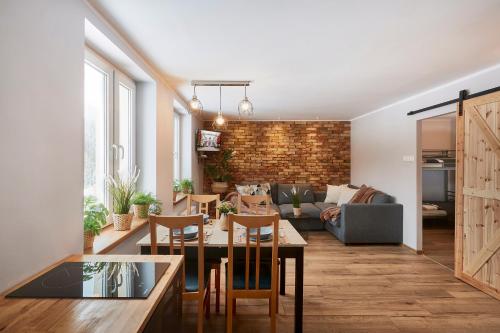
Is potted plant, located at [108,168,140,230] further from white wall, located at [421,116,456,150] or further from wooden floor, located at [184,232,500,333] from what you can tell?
white wall, located at [421,116,456,150]

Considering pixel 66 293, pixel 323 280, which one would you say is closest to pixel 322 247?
pixel 323 280

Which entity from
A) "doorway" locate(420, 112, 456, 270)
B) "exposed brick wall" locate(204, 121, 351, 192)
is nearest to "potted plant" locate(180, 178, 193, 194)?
"exposed brick wall" locate(204, 121, 351, 192)

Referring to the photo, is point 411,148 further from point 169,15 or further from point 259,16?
point 169,15

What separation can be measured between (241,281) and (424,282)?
2387 millimetres

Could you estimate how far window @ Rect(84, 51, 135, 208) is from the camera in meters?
2.38

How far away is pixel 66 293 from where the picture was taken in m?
1.20

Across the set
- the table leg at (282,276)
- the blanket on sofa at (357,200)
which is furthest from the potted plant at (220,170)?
the table leg at (282,276)

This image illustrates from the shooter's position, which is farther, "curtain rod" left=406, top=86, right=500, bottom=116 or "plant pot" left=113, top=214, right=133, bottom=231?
"curtain rod" left=406, top=86, right=500, bottom=116

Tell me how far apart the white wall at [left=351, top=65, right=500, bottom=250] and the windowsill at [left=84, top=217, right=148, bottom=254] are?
12.7 feet

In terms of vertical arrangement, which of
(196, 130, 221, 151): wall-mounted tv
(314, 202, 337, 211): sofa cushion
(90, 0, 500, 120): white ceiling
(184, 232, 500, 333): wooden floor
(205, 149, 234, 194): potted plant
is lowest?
(184, 232, 500, 333): wooden floor

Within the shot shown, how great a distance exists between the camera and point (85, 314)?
104 cm

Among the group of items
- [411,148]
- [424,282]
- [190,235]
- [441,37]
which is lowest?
[424,282]

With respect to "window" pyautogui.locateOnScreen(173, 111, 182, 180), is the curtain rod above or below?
above

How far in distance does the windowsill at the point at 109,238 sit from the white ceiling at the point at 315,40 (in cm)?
163
